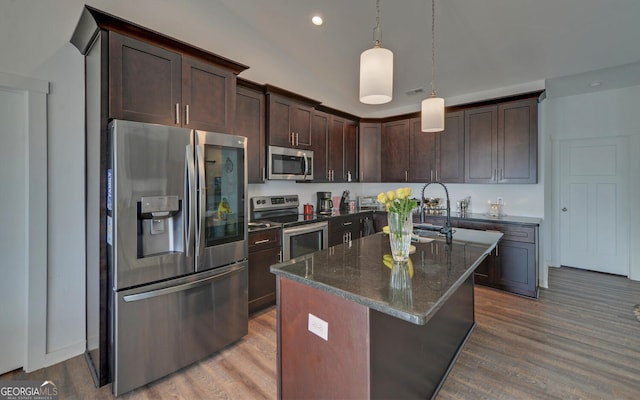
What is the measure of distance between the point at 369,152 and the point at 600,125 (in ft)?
11.4

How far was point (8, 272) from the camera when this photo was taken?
220 cm

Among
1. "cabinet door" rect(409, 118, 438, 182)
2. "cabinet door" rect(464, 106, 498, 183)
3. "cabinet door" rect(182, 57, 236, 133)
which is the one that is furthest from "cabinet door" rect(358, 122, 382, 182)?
"cabinet door" rect(182, 57, 236, 133)

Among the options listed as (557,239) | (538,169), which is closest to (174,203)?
(538,169)

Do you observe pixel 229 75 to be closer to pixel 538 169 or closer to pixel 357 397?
pixel 357 397

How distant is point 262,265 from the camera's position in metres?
3.15

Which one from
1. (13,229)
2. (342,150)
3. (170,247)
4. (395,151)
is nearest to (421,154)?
(395,151)

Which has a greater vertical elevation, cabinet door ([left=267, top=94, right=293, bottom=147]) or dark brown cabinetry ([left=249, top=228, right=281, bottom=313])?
cabinet door ([left=267, top=94, right=293, bottom=147])

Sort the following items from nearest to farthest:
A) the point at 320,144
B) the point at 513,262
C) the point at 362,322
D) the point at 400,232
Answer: the point at 362,322, the point at 400,232, the point at 513,262, the point at 320,144

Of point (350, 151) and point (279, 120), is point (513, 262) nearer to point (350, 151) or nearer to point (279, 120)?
point (350, 151)

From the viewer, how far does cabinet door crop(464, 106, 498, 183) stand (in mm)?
4137

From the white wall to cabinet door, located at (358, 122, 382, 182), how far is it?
2412 mm

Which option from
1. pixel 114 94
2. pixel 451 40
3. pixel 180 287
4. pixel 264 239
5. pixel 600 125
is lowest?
pixel 180 287

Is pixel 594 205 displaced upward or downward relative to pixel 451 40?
downward

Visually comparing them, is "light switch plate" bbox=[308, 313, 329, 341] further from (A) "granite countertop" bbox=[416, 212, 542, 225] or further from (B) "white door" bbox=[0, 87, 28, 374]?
(A) "granite countertop" bbox=[416, 212, 542, 225]
